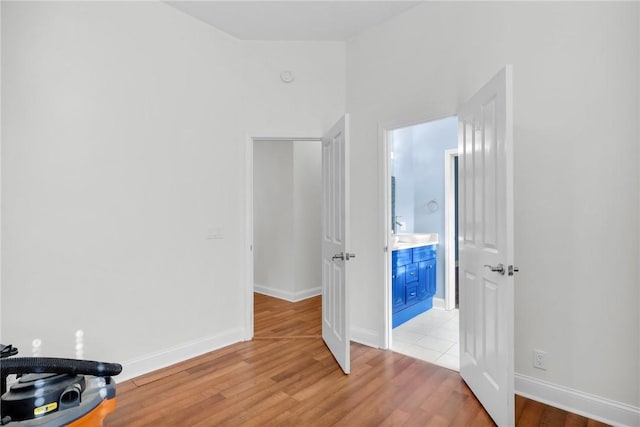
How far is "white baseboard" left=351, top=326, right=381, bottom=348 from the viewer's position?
335 cm

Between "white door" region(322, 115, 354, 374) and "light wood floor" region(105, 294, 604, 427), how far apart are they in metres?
0.22

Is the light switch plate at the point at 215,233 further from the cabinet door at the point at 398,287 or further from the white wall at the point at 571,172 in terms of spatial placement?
the white wall at the point at 571,172

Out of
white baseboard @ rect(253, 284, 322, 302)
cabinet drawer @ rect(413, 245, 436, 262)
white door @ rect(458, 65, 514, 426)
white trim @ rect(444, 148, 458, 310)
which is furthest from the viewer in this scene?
white baseboard @ rect(253, 284, 322, 302)

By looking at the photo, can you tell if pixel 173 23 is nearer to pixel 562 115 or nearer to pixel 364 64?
pixel 364 64

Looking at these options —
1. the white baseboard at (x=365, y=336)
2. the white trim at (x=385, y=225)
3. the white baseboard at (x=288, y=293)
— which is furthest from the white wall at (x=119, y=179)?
the white baseboard at (x=288, y=293)

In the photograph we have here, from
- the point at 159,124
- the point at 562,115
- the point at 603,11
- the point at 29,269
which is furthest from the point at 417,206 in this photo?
the point at 29,269

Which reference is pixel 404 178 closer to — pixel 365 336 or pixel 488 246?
pixel 365 336

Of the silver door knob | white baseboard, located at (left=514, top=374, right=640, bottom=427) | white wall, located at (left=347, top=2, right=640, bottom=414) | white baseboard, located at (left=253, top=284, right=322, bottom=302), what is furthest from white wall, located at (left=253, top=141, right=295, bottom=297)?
the silver door knob

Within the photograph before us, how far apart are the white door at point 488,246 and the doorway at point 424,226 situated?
120 centimetres

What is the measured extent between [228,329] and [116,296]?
110 centimetres

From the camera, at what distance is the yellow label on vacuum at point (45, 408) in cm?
129

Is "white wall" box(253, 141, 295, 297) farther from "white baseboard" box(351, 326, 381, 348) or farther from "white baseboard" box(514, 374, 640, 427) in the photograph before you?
"white baseboard" box(514, 374, 640, 427)

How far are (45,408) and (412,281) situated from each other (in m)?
3.44

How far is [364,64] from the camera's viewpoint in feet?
11.4
